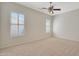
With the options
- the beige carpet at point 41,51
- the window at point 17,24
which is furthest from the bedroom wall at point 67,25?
the window at point 17,24

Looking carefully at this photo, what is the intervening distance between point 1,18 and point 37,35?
9.06 ft

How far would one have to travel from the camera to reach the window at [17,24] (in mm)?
4676

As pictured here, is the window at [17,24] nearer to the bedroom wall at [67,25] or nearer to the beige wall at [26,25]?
the beige wall at [26,25]

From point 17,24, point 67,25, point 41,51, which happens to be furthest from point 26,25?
point 67,25

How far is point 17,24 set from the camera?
4.94m

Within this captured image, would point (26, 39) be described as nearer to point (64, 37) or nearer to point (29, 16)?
point (29, 16)

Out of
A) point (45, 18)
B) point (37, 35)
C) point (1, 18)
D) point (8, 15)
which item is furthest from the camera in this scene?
point (45, 18)

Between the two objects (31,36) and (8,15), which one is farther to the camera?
(31,36)

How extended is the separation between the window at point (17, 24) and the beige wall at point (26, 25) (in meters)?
0.21

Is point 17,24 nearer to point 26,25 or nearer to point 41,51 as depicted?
point 26,25

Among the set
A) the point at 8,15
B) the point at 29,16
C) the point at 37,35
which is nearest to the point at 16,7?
the point at 8,15

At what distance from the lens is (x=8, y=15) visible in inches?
173

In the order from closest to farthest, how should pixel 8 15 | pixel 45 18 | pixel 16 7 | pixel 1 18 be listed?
pixel 1 18, pixel 8 15, pixel 16 7, pixel 45 18

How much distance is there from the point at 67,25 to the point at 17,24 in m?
3.66
